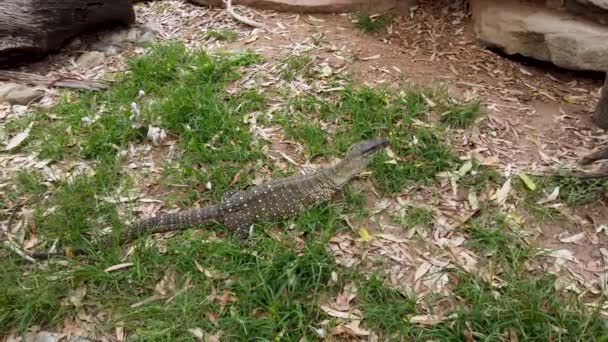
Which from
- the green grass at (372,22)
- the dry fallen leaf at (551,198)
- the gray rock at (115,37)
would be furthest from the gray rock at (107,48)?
the dry fallen leaf at (551,198)

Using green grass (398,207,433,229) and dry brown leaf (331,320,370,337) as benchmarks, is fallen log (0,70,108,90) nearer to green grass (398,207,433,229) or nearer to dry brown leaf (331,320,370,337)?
green grass (398,207,433,229)

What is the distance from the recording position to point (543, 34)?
5355 mm

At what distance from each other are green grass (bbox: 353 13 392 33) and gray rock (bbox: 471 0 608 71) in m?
1.15

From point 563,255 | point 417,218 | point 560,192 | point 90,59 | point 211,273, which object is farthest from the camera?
point 90,59

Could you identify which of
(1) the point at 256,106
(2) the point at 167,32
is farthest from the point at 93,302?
(2) the point at 167,32

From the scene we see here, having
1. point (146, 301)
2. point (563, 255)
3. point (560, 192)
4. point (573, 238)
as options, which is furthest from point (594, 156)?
point (146, 301)

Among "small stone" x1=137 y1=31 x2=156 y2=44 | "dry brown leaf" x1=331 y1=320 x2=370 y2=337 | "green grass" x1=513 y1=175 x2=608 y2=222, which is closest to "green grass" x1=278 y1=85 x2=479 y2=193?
"green grass" x1=513 y1=175 x2=608 y2=222

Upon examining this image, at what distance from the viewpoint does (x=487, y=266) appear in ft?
11.2

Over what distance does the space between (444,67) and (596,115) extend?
1653mm

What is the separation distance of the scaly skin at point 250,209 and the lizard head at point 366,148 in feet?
1.18

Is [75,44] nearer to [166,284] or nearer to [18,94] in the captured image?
[18,94]

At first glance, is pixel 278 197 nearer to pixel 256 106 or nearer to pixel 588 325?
pixel 256 106

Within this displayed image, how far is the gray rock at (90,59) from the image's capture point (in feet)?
19.1

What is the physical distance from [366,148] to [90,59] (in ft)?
12.6
